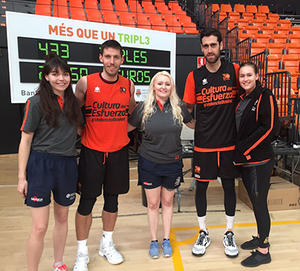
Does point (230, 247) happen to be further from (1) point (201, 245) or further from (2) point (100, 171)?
(2) point (100, 171)

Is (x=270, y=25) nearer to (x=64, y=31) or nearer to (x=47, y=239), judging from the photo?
(x=64, y=31)

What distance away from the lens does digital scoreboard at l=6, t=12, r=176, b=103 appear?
361 centimetres

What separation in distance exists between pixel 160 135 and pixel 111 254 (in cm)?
→ 99

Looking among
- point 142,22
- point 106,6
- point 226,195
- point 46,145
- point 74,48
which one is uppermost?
point 106,6

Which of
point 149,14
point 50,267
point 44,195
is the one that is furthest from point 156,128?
point 149,14

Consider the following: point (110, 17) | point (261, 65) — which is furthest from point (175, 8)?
point (261, 65)

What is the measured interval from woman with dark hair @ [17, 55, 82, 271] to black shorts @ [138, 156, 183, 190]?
22.1 inches

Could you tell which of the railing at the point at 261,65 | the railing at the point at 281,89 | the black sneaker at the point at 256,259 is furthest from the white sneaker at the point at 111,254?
the railing at the point at 261,65

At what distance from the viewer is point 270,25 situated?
8555 millimetres

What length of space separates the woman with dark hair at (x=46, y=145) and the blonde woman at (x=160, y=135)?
51cm

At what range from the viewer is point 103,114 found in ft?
5.83

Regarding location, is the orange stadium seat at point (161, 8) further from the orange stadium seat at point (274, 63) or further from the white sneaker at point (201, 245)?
the white sneaker at point (201, 245)

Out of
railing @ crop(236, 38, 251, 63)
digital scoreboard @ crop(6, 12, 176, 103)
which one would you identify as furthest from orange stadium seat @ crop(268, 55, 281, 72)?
digital scoreboard @ crop(6, 12, 176, 103)

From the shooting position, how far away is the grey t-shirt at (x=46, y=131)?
1.45 m
